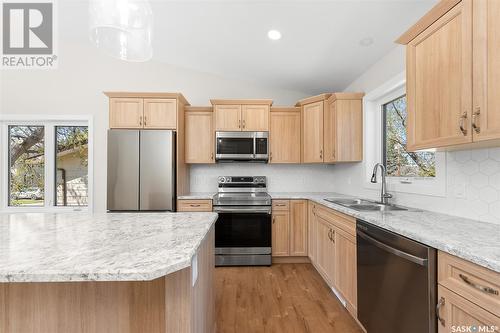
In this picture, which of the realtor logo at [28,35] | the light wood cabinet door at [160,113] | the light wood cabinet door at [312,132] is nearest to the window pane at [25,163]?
the realtor logo at [28,35]

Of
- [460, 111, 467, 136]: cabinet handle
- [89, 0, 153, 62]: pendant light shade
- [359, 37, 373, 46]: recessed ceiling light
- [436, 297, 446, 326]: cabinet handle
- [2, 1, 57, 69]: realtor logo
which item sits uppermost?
[2, 1, 57, 69]: realtor logo

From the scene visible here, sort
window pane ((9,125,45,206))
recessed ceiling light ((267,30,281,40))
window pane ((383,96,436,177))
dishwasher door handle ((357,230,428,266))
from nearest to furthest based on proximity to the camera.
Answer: dishwasher door handle ((357,230,428,266)), window pane ((383,96,436,177)), recessed ceiling light ((267,30,281,40)), window pane ((9,125,45,206))

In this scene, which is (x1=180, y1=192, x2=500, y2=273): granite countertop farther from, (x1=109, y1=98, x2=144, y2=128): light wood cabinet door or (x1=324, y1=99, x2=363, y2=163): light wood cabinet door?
(x1=109, y1=98, x2=144, y2=128): light wood cabinet door

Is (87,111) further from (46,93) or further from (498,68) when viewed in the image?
(498,68)

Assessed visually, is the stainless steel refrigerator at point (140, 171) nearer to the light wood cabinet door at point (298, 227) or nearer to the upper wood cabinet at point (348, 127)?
the light wood cabinet door at point (298, 227)

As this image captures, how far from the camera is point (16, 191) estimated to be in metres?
3.81

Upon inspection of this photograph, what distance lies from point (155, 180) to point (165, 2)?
2002 millimetres

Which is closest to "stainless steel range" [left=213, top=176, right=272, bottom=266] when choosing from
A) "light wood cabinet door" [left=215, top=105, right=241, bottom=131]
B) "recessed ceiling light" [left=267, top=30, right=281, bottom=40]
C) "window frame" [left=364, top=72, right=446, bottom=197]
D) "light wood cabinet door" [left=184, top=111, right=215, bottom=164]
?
"light wood cabinet door" [left=184, top=111, right=215, bottom=164]

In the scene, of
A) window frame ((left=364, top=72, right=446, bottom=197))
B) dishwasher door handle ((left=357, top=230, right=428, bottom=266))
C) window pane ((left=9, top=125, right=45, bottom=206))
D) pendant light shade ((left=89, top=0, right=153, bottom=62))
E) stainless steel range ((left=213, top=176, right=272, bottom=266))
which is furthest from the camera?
window pane ((left=9, top=125, right=45, bottom=206))

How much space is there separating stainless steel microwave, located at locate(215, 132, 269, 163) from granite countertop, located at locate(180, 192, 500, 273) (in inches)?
74.4

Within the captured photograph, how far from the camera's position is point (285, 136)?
3.70m

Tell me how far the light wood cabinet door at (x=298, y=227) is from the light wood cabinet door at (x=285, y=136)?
0.71 m

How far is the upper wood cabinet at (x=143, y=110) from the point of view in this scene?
3.24 meters

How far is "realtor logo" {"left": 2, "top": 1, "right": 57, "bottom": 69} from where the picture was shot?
121 inches
